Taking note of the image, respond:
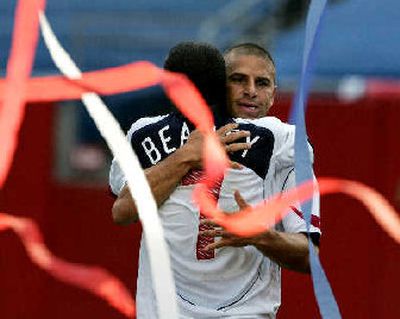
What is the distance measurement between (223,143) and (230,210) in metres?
0.24

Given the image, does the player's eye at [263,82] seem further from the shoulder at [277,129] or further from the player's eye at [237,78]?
the shoulder at [277,129]

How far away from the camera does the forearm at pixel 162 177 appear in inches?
185

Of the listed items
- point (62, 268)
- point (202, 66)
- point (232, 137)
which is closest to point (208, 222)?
point (232, 137)

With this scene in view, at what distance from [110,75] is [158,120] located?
193 cm

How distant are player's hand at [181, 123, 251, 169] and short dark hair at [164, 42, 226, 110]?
140 millimetres

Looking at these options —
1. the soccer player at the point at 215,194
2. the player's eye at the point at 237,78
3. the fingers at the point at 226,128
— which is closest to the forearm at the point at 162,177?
the soccer player at the point at 215,194

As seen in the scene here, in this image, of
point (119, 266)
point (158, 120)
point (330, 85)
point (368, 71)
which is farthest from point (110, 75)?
point (368, 71)

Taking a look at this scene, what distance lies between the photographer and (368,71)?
45.1ft

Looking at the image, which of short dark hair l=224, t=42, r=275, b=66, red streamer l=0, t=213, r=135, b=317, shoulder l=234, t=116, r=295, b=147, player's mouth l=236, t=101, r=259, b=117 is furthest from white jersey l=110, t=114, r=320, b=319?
red streamer l=0, t=213, r=135, b=317

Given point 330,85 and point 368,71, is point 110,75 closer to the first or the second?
point 330,85

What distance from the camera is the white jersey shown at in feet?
15.6

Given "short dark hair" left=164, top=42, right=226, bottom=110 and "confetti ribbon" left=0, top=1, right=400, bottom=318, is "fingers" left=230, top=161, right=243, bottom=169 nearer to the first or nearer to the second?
"confetti ribbon" left=0, top=1, right=400, bottom=318

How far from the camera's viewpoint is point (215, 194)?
187 inches

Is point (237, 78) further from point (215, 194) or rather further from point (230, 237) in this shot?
point (230, 237)
